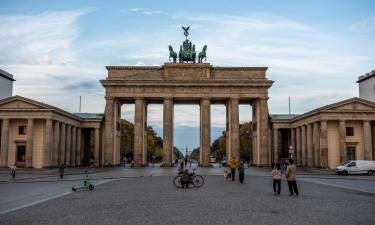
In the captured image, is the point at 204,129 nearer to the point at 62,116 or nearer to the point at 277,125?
the point at 277,125

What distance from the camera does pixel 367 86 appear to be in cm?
8962

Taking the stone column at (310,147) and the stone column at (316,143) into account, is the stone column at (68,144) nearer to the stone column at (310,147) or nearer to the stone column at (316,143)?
→ the stone column at (310,147)

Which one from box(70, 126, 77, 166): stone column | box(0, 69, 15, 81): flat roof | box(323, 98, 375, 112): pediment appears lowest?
box(70, 126, 77, 166): stone column

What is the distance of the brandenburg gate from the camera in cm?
7569

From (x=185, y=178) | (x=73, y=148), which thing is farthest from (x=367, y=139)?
(x=73, y=148)

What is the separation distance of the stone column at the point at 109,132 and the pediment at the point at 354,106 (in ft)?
115

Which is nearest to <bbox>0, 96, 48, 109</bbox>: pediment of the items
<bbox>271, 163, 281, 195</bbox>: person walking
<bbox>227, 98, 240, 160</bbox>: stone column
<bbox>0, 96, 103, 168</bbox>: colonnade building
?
<bbox>0, 96, 103, 168</bbox>: colonnade building

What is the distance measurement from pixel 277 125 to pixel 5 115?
152 feet

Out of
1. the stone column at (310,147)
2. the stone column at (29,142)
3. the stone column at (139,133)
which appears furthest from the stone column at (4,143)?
the stone column at (310,147)

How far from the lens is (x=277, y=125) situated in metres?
82.4

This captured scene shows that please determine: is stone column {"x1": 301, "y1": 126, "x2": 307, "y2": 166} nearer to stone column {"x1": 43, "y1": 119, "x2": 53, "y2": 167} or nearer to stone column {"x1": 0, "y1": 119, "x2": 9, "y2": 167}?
stone column {"x1": 43, "y1": 119, "x2": 53, "y2": 167}

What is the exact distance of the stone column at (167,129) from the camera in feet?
248

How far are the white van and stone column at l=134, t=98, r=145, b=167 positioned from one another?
3453cm

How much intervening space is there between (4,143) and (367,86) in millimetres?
67758
